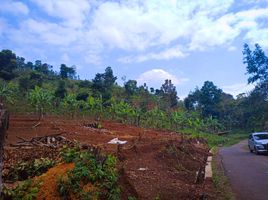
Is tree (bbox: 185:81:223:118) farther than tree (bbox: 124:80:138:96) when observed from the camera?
Yes

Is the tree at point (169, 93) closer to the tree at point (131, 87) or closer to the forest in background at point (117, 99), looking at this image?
the forest in background at point (117, 99)

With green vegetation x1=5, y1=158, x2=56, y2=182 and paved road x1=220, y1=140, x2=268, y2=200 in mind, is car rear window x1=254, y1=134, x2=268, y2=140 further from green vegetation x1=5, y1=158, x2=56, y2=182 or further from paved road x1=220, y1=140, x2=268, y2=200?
green vegetation x1=5, y1=158, x2=56, y2=182

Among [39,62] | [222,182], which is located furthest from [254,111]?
[222,182]

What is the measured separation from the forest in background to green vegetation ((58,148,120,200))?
2971 centimetres

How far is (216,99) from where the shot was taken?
290ft

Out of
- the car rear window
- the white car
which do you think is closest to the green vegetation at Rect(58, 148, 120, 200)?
the white car

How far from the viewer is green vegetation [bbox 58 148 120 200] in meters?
8.43

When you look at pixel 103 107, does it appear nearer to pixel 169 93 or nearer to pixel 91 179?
pixel 169 93

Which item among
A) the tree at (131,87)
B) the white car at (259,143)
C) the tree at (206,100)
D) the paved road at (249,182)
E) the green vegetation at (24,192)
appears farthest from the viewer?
the tree at (206,100)

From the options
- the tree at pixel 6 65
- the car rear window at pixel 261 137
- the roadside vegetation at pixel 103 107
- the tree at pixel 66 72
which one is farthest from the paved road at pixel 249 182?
the tree at pixel 66 72

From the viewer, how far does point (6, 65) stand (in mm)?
57719

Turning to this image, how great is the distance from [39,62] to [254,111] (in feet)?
149

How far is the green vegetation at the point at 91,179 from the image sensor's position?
8.43 m

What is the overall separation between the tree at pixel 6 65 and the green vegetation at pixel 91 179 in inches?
1992
